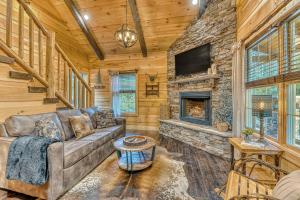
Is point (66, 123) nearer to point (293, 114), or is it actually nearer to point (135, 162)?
point (135, 162)

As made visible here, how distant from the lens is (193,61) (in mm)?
4598

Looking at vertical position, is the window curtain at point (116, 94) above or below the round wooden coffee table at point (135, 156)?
above

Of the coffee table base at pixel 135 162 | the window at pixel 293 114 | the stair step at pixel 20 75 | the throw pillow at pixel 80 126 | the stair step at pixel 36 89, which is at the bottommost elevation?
the coffee table base at pixel 135 162

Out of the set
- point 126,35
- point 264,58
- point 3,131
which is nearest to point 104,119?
point 3,131

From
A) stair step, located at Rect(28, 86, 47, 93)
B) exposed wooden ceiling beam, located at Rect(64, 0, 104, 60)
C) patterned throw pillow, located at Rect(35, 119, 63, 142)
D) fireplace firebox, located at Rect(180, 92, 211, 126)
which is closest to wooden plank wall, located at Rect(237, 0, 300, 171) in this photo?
fireplace firebox, located at Rect(180, 92, 211, 126)

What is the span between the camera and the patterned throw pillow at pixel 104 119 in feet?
12.9

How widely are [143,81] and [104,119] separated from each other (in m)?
2.64

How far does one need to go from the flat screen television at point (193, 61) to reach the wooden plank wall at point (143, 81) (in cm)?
83

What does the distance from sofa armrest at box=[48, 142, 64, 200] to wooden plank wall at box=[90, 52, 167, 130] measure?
4.29m

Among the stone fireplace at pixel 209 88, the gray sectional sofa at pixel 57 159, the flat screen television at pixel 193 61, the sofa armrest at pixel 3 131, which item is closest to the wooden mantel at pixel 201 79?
the stone fireplace at pixel 209 88

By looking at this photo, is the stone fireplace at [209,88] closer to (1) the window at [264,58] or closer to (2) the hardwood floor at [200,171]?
(2) the hardwood floor at [200,171]

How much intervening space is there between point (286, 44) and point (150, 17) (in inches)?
143

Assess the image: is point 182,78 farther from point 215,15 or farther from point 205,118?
point 215,15

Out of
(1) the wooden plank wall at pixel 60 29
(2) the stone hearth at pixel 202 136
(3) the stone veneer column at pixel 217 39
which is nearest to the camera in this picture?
(2) the stone hearth at pixel 202 136
